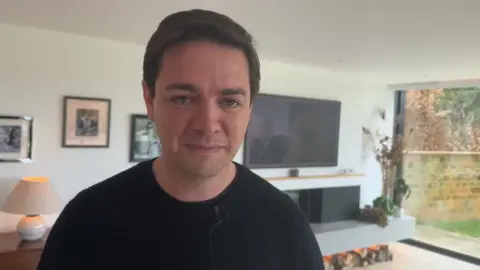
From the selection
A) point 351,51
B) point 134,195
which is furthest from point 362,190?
point 134,195

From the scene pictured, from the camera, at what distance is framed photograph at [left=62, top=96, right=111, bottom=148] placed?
3197 millimetres

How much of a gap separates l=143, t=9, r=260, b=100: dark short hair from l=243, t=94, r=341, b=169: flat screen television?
344cm

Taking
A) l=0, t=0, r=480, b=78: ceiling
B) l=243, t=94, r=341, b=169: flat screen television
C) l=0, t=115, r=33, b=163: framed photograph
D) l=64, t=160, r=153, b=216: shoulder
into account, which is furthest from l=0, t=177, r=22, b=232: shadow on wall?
l=64, t=160, r=153, b=216: shoulder

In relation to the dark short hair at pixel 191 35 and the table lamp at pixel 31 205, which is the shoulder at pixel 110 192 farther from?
the table lamp at pixel 31 205

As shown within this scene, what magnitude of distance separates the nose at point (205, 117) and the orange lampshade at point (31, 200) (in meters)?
2.25

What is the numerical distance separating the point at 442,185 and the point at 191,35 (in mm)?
5331

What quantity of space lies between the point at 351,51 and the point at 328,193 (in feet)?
6.21

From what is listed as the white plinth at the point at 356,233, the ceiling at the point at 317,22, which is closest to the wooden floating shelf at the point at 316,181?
the white plinth at the point at 356,233

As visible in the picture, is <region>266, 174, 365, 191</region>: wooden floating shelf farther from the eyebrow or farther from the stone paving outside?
the eyebrow

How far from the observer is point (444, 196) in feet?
17.2

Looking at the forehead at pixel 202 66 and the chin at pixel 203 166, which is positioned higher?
the forehead at pixel 202 66

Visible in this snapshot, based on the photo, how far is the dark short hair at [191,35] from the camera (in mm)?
645

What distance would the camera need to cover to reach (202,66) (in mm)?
630

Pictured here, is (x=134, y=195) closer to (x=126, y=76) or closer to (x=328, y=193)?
(x=126, y=76)
